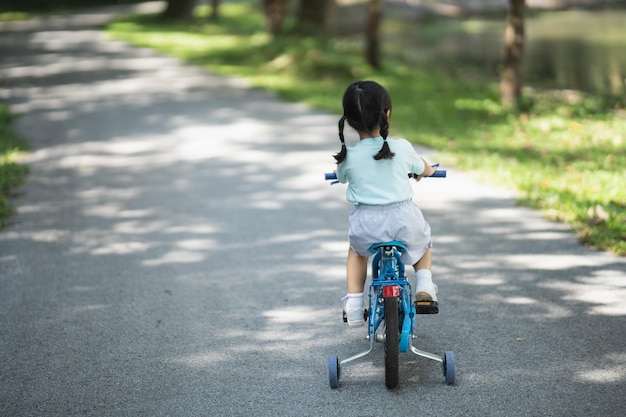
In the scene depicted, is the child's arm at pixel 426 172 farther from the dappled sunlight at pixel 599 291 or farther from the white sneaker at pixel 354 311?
the dappled sunlight at pixel 599 291

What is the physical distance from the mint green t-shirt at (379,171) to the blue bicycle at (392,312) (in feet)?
0.71

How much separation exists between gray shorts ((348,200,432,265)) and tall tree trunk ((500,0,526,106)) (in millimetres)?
8939

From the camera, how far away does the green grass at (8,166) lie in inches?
316

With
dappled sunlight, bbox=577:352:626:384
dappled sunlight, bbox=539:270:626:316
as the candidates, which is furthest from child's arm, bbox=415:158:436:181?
dappled sunlight, bbox=539:270:626:316

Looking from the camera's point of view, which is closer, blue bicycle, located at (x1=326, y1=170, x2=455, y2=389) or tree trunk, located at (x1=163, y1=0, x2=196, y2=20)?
blue bicycle, located at (x1=326, y1=170, x2=455, y2=389)

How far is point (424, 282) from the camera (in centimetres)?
412

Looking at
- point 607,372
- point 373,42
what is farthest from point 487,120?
point 607,372

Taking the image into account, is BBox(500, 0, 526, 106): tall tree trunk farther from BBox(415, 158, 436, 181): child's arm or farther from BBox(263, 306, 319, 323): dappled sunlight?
BBox(415, 158, 436, 181): child's arm

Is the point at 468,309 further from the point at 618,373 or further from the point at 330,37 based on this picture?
the point at 330,37

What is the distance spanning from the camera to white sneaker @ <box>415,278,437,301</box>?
4.05m

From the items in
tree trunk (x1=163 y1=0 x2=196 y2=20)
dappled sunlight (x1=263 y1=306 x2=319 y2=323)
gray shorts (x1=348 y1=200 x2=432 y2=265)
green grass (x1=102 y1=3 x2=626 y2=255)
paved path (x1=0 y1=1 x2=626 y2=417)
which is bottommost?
dappled sunlight (x1=263 y1=306 x2=319 y2=323)

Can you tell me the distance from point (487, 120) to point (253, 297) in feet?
24.6

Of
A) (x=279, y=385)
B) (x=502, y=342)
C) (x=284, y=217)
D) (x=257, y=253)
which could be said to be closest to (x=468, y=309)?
(x=502, y=342)

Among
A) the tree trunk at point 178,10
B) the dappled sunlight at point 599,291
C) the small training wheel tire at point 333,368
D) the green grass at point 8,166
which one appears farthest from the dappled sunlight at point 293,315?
the tree trunk at point 178,10
